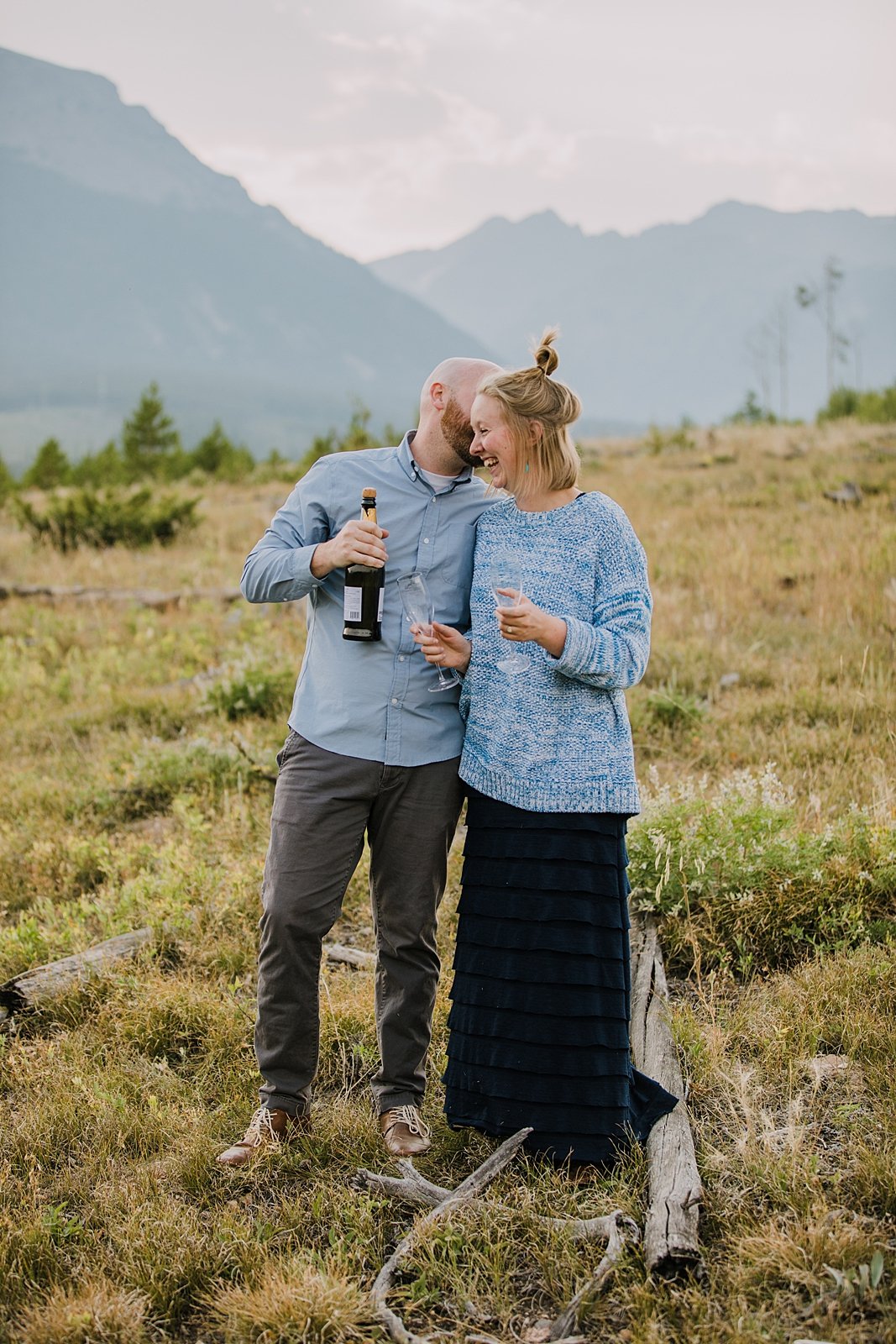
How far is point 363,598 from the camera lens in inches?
129

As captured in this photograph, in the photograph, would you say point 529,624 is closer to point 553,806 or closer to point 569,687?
point 569,687

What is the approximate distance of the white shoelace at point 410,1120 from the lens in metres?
3.44

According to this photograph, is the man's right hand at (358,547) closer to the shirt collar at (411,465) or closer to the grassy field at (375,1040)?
the shirt collar at (411,465)

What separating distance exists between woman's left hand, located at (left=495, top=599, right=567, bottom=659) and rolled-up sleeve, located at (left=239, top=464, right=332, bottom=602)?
27.4 inches

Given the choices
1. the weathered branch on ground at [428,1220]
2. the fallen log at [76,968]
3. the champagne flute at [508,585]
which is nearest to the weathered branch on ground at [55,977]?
the fallen log at [76,968]

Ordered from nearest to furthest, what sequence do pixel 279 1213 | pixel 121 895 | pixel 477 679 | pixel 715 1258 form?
pixel 715 1258 < pixel 279 1213 < pixel 477 679 < pixel 121 895

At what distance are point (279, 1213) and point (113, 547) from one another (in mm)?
12177

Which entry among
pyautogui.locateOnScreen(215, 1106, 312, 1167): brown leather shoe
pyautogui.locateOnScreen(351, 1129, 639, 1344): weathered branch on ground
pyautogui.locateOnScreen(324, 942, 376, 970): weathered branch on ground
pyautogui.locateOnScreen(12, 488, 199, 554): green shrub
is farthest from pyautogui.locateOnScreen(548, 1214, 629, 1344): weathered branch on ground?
pyautogui.locateOnScreen(12, 488, 199, 554): green shrub

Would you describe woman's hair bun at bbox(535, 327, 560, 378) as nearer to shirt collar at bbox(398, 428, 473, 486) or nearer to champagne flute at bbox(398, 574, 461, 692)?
shirt collar at bbox(398, 428, 473, 486)

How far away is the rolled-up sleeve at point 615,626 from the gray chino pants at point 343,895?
0.64 meters

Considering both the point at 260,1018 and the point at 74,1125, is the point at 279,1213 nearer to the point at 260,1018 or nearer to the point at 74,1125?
the point at 260,1018

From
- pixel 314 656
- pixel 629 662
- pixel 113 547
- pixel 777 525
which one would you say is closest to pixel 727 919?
pixel 629 662

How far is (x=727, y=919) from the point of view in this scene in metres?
4.37

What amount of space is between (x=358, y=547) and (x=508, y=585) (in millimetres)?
461
